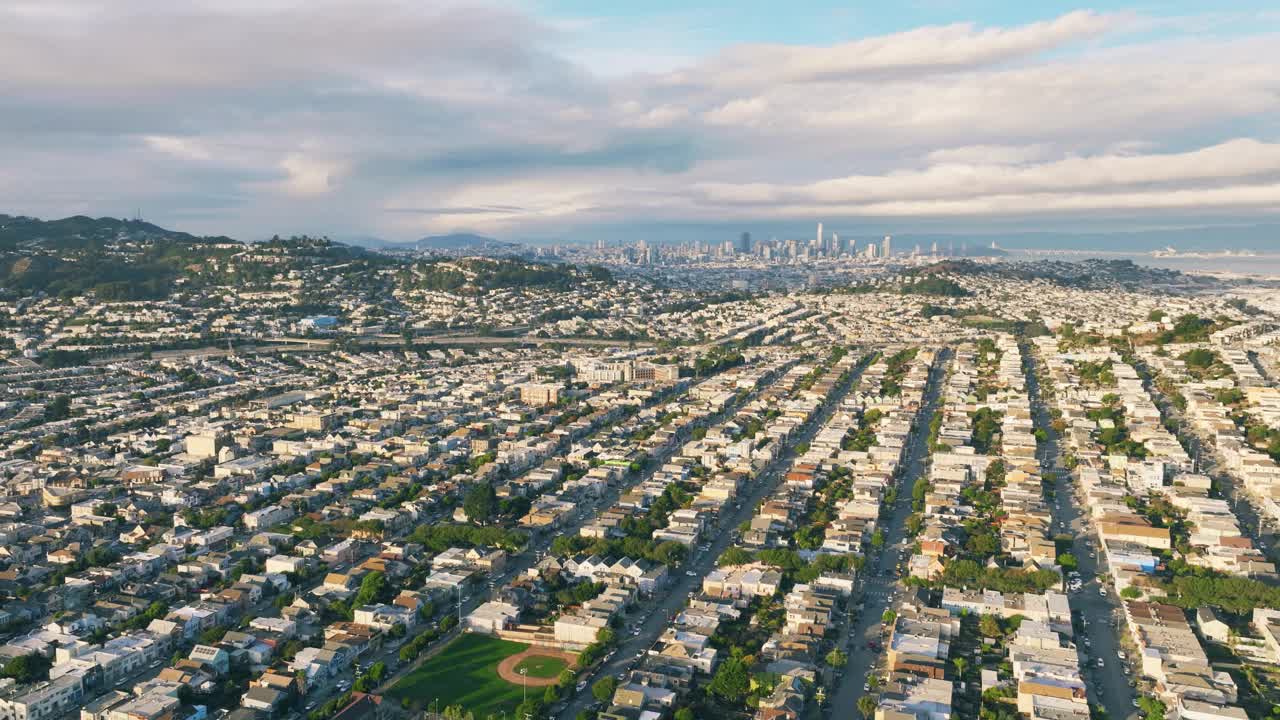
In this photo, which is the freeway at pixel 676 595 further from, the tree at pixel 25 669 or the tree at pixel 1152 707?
the tree at pixel 25 669

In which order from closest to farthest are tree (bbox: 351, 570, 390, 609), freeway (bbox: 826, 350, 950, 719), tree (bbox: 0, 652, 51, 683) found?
freeway (bbox: 826, 350, 950, 719) → tree (bbox: 0, 652, 51, 683) → tree (bbox: 351, 570, 390, 609)

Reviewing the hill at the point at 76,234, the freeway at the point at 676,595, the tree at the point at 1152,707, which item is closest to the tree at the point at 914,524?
the freeway at the point at 676,595

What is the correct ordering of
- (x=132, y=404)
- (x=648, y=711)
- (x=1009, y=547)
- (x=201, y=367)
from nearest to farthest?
(x=648, y=711) < (x=1009, y=547) < (x=132, y=404) < (x=201, y=367)

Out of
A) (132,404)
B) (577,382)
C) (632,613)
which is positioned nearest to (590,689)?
(632,613)

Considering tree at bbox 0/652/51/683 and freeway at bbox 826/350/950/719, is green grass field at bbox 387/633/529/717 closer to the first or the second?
freeway at bbox 826/350/950/719

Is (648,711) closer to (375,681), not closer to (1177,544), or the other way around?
(375,681)

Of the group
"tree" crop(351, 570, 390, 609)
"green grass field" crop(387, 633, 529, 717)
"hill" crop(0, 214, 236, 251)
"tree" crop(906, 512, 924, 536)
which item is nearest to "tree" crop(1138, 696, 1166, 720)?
"tree" crop(906, 512, 924, 536)
